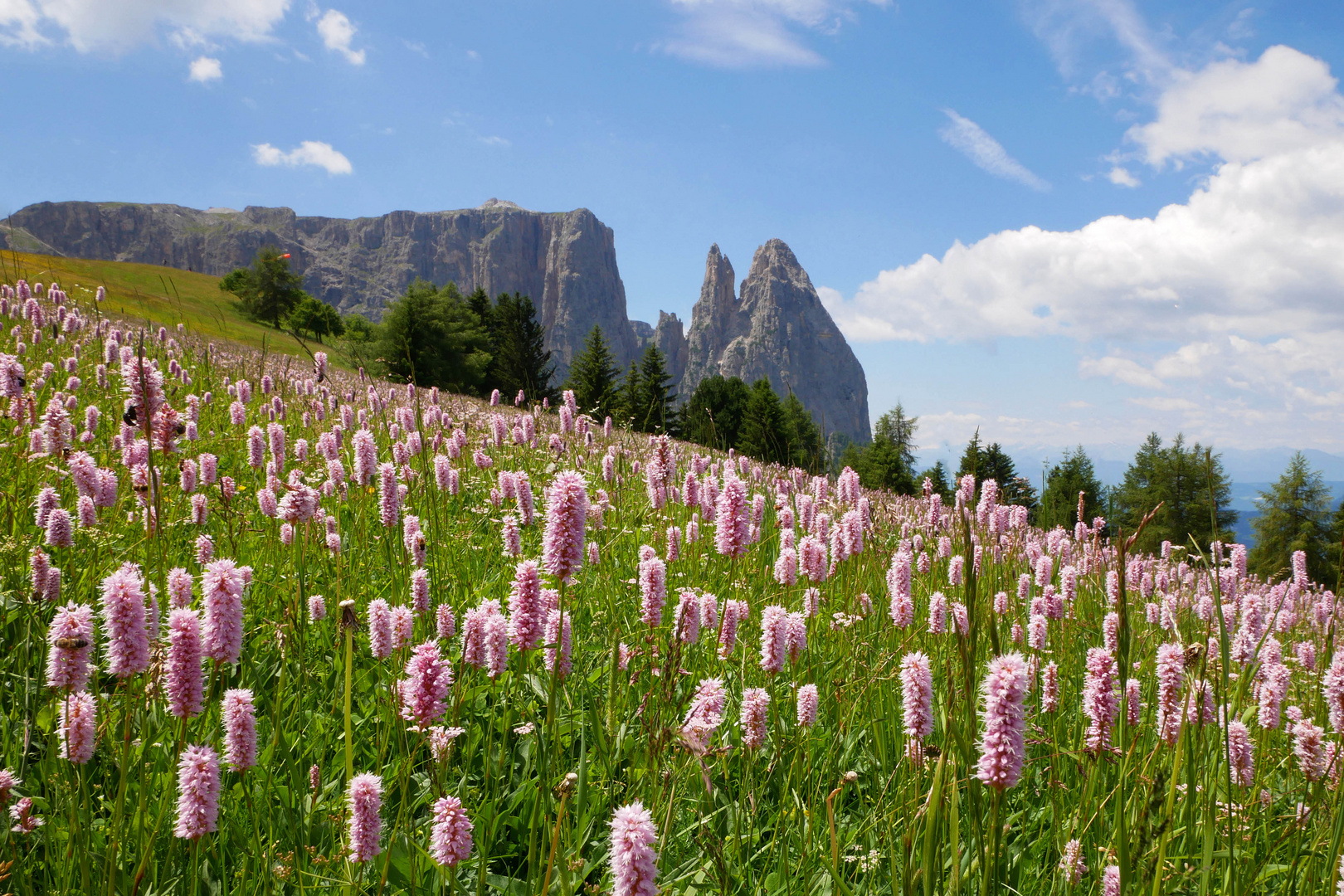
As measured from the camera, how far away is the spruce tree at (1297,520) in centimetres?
3481

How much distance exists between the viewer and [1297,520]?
1496 inches

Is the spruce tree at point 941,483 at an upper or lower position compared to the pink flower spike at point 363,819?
upper

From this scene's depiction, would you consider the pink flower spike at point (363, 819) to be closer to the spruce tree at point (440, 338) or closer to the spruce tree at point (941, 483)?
the spruce tree at point (941, 483)

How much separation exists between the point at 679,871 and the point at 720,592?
8.30 feet

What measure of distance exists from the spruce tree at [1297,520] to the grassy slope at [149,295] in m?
44.2

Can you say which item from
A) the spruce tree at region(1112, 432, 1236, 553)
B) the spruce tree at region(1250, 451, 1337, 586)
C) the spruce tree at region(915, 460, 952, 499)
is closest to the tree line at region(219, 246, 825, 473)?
Answer: the spruce tree at region(915, 460, 952, 499)

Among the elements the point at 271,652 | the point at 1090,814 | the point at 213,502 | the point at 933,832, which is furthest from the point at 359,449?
the point at 1090,814

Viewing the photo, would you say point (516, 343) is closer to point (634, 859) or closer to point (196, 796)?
point (196, 796)

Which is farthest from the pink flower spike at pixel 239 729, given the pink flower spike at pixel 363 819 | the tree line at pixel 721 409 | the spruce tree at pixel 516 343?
the spruce tree at pixel 516 343

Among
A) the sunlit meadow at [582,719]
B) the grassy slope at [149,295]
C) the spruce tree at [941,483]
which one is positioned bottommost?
the sunlit meadow at [582,719]

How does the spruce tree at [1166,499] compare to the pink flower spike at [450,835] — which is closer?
the pink flower spike at [450,835]

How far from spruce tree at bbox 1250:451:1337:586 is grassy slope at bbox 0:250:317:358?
44.2 m

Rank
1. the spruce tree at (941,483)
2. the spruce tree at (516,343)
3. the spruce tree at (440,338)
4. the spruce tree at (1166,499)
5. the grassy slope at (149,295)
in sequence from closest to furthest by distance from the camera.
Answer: the grassy slope at (149,295) → the spruce tree at (941,483) → the spruce tree at (1166,499) → the spruce tree at (440,338) → the spruce tree at (516,343)

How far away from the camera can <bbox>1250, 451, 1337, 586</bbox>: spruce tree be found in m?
34.8
